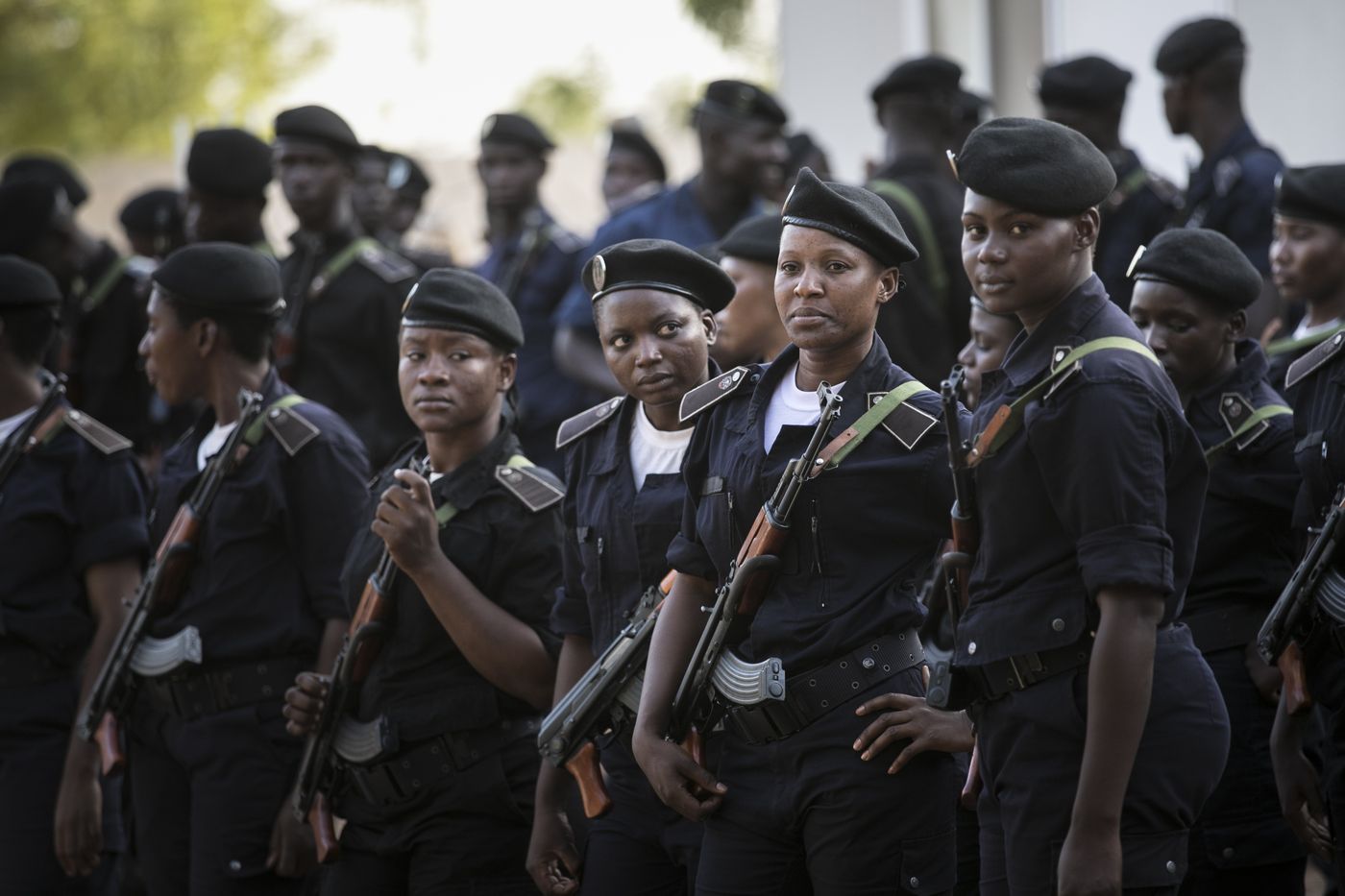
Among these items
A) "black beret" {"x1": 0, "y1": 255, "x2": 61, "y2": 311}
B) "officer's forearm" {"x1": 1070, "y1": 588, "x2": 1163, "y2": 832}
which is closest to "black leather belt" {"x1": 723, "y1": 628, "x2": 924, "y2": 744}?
"officer's forearm" {"x1": 1070, "y1": 588, "x2": 1163, "y2": 832}

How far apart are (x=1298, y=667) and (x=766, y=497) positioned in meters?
1.45

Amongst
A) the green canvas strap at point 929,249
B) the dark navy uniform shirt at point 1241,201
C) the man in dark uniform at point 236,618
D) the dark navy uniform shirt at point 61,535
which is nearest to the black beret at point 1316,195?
the dark navy uniform shirt at point 1241,201

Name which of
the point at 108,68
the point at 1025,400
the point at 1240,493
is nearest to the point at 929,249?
the point at 1240,493

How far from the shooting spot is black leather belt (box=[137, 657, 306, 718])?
16.1 ft

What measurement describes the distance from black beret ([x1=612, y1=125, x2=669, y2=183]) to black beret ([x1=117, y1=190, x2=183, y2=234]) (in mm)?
2444

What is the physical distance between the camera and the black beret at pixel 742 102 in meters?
7.18

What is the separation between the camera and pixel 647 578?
4.25 meters

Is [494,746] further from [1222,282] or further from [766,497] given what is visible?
[1222,282]

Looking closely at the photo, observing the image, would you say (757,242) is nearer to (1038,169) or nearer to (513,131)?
(1038,169)

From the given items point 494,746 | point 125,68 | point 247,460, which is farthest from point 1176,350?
point 125,68

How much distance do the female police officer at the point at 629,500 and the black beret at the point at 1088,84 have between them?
2808mm

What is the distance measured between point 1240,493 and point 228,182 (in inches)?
176

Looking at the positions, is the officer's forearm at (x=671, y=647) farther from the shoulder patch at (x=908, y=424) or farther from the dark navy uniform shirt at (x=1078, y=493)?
the dark navy uniform shirt at (x=1078, y=493)

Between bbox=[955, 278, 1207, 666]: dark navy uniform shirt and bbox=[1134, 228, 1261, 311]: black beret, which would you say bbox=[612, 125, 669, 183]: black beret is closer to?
bbox=[1134, 228, 1261, 311]: black beret
